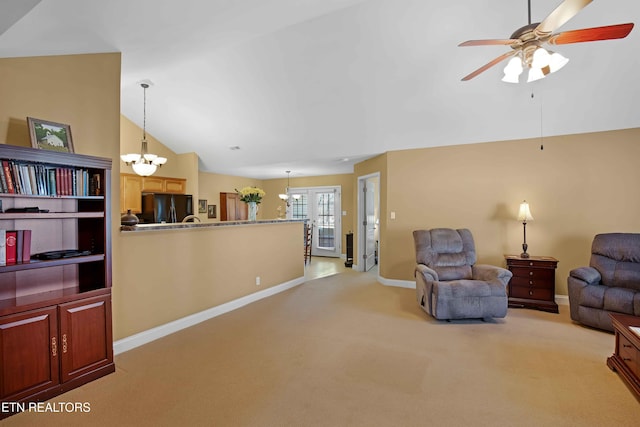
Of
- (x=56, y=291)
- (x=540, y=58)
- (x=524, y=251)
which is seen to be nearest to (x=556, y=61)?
(x=540, y=58)

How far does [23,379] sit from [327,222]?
280 inches

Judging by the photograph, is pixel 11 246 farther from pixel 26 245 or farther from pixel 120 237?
pixel 120 237

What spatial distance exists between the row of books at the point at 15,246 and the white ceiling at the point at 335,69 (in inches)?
51.7

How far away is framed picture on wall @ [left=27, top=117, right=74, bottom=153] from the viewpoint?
227 centimetres

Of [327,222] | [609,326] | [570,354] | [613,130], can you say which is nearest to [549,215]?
[613,130]

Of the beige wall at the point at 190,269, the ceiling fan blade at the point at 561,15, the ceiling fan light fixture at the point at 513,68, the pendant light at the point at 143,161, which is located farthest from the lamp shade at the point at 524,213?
the pendant light at the point at 143,161

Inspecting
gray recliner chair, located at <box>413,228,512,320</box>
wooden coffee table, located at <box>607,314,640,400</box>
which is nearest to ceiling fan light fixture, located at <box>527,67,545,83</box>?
wooden coffee table, located at <box>607,314,640,400</box>

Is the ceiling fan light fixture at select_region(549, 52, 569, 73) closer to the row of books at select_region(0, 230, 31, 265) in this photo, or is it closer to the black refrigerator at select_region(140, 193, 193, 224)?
the row of books at select_region(0, 230, 31, 265)

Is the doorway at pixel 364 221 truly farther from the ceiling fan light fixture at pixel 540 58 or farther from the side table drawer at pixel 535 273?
the ceiling fan light fixture at pixel 540 58

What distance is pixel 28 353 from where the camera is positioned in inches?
80.9

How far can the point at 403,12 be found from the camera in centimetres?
301

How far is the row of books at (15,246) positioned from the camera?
2.04 meters

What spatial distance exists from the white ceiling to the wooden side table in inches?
74.5

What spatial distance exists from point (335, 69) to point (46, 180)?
3.14 m
